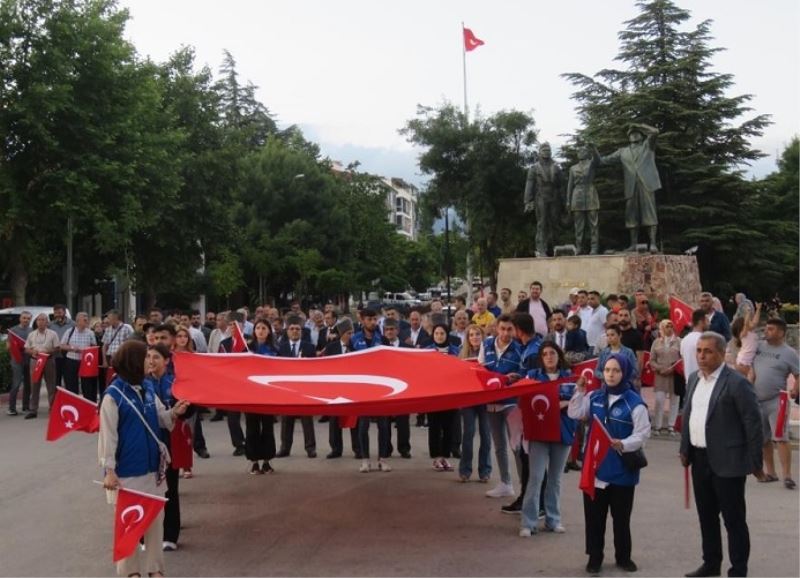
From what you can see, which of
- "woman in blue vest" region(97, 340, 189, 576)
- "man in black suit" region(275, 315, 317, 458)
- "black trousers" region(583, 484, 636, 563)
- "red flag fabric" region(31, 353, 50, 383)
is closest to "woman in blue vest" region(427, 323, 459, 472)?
"man in black suit" region(275, 315, 317, 458)

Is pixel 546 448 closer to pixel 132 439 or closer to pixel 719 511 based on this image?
pixel 719 511

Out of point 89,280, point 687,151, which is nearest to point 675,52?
point 687,151

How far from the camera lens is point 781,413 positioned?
940cm

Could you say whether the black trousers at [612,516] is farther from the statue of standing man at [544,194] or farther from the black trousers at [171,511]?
the statue of standing man at [544,194]

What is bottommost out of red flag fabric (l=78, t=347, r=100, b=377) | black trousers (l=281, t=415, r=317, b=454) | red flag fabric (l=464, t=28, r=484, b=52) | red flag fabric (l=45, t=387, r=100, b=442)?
black trousers (l=281, t=415, r=317, b=454)

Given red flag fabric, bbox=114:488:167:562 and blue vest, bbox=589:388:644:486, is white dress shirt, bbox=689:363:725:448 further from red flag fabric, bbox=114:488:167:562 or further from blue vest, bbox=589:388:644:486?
red flag fabric, bbox=114:488:167:562

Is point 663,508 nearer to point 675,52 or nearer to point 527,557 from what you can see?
point 527,557

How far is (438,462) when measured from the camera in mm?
10680

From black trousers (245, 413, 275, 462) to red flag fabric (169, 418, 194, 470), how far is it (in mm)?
2531

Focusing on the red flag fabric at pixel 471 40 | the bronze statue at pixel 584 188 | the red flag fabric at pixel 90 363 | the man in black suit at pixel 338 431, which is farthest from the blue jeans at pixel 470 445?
the red flag fabric at pixel 471 40

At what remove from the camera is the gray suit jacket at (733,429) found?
237 inches

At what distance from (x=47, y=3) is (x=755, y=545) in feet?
85.0

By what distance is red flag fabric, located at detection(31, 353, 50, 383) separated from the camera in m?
15.5

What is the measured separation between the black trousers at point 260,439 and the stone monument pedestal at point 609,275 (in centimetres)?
1455
